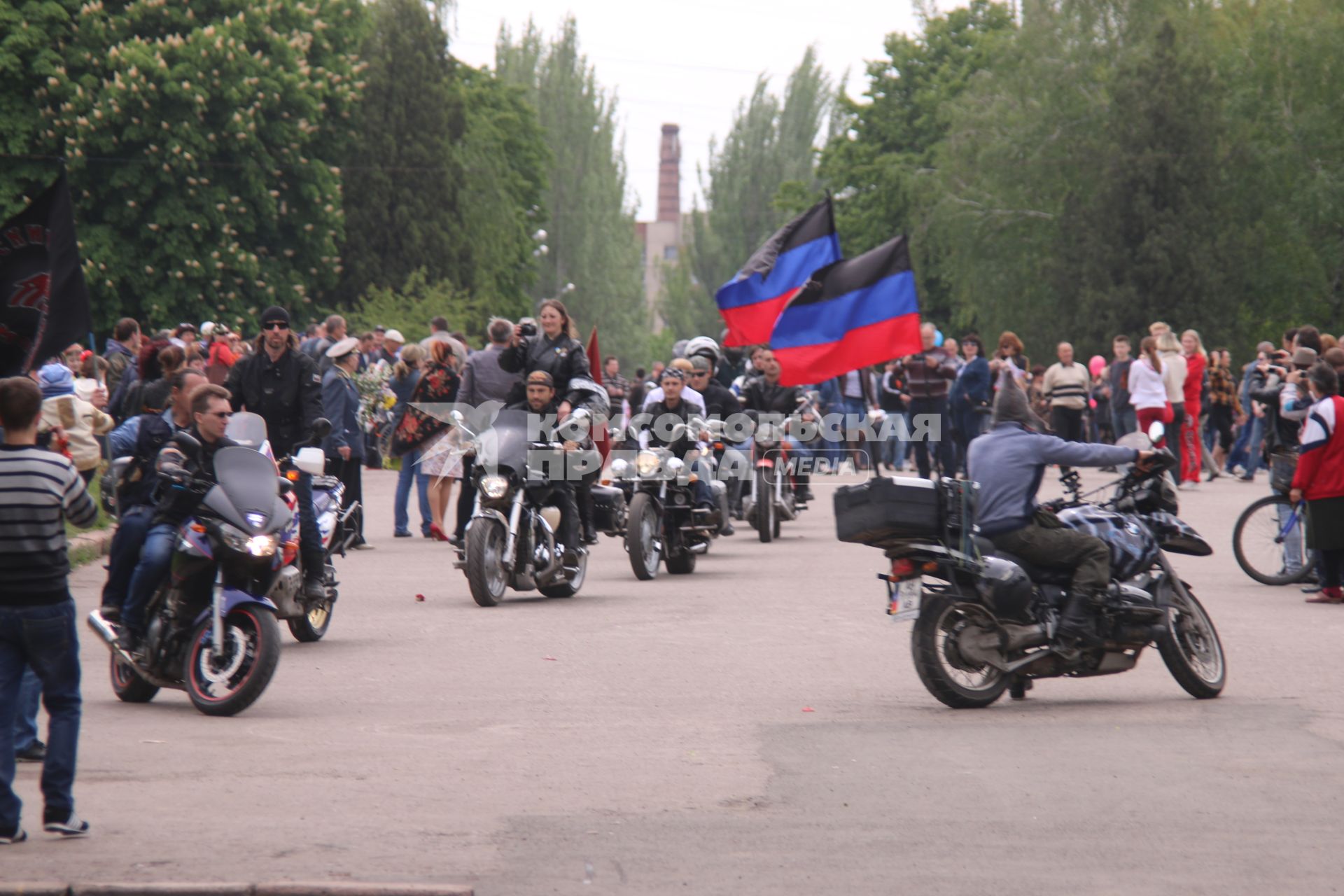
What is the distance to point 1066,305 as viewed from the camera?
187 feet

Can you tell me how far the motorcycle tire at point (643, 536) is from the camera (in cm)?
1490

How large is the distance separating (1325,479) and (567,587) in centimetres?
550

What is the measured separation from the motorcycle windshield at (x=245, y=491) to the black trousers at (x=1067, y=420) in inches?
768

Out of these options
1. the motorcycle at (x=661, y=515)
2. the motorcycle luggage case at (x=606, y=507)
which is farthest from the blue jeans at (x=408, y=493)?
the motorcycle luggage case at (x=606, y=507)

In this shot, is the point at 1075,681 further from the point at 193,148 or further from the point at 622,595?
the point at 193,148

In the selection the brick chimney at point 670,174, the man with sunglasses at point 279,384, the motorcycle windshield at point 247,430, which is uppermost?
the brick chimney at point 670,174

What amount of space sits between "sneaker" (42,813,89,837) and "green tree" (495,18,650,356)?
7571cm

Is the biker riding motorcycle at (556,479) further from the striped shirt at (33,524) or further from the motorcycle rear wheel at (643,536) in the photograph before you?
the striped shirt at (33,524)

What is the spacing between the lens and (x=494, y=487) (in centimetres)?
1307

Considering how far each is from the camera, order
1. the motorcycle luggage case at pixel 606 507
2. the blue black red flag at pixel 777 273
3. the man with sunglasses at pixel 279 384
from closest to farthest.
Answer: the man with sunglasses at pixel 279 384 < the motorcycle luggage case at pixel 606 507 < the blue black red flag at pixel 777 273

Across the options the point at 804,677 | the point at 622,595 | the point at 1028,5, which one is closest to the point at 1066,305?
the point at 1028,5

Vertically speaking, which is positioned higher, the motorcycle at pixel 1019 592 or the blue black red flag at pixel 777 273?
the blue black red flag at pixel 777 273

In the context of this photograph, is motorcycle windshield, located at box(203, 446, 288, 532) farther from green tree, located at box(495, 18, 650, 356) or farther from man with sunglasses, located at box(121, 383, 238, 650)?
green tree, located at box(495, 18, 650, 356)

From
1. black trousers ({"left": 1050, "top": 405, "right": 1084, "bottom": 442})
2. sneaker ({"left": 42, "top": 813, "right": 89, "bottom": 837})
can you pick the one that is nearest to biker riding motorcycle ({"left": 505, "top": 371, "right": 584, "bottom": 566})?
sneaker ({"left": 42, "top": 813, "right": 89, "bottom": 837})
